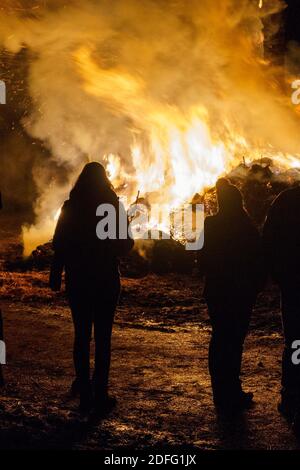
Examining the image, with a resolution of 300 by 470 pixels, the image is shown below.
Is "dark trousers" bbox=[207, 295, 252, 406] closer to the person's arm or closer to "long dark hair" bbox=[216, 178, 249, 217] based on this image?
the person's arm

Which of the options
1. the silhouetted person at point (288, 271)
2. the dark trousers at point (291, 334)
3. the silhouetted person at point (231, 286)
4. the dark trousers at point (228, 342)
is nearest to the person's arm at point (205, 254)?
the silhouetted person at point (231, 286)

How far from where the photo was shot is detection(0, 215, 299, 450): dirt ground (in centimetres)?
402

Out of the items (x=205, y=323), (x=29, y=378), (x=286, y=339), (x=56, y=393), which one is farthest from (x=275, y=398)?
(x=205, y=323)

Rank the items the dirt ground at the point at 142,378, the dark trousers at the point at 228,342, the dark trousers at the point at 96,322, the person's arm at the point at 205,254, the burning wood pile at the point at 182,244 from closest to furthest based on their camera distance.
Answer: the dirt ground at the point at 142,378 < the dark trousers at the point at 96,322 < the dark trousers at the point at 228,342 < the person's arm at the point at 205,254 < the burning wood pile at the point at 182,244

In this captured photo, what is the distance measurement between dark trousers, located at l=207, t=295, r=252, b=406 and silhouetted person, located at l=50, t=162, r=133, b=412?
0.99 m

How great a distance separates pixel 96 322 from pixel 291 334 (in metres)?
1.79

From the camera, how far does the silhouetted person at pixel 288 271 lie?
4.55m

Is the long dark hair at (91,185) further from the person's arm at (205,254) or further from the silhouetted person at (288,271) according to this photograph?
the silhouetted person at (288,271)

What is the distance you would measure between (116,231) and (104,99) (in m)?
11.3

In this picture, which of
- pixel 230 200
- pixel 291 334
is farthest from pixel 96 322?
pixel 291 334

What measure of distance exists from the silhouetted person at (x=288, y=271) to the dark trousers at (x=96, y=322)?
1.52 meters

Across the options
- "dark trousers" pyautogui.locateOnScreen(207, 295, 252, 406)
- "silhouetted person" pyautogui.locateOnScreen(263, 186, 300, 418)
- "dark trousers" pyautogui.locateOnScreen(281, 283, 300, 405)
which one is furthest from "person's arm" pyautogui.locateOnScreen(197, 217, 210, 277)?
"dark trousers" pyautogui.locateOnScreen(281, 283, 300, 405)

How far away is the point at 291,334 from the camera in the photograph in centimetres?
459
